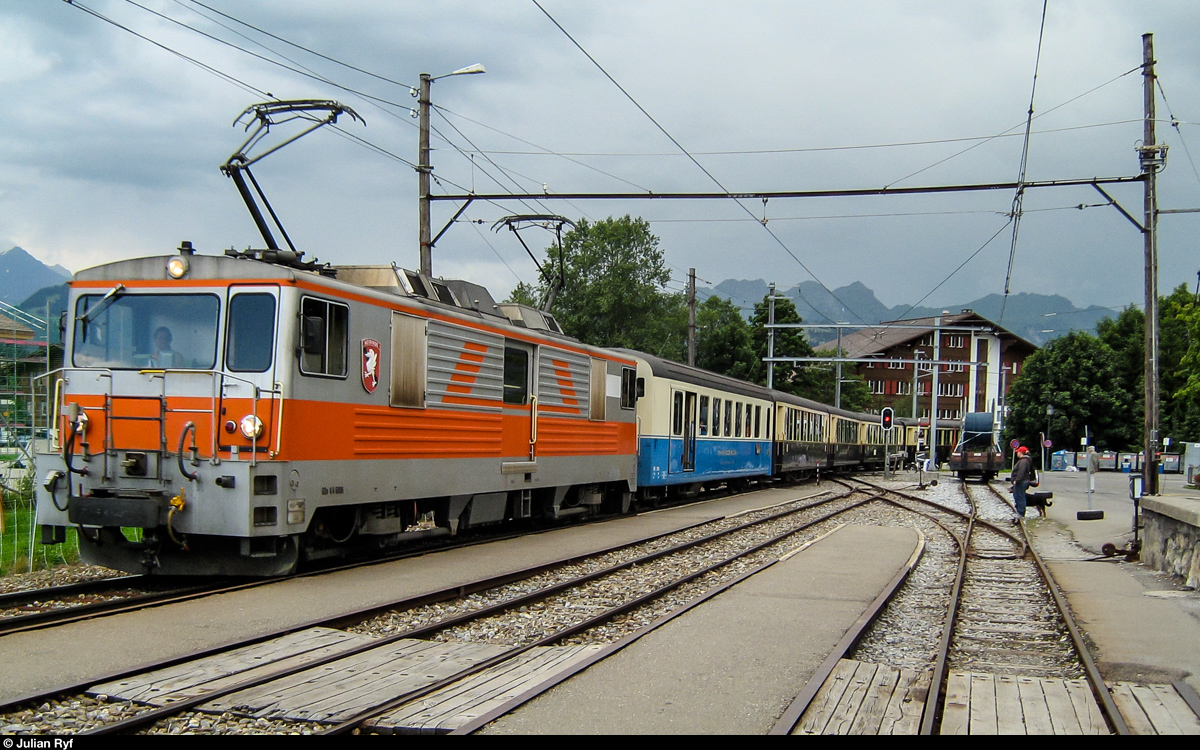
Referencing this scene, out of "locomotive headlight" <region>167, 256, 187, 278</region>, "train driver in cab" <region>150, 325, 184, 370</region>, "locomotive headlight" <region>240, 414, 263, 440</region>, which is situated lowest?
"locomotive headlight" <region>240, 414, 263, 440</region>

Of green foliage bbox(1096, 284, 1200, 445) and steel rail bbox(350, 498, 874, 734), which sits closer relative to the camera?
steel rail bbox(350, 498, 874, 734)

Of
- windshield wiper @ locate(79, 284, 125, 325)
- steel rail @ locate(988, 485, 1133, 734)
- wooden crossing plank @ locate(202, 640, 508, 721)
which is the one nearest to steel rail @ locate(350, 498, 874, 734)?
wooden crossing plank @ locate(202, 640, 508, 721)

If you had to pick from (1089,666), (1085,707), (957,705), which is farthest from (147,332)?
(1089,666)

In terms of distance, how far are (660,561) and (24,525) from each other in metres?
10.3

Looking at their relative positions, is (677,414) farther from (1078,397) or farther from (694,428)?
(1078,397)

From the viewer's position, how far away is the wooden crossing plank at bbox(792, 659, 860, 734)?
5.47 meters

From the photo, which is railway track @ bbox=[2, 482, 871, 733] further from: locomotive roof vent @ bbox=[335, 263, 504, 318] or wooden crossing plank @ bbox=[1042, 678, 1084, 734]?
locomotive roof vent @ bbox=[335, 263, 504, 318]

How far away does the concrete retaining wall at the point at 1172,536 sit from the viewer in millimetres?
11359

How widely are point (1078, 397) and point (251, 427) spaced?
72.2 m

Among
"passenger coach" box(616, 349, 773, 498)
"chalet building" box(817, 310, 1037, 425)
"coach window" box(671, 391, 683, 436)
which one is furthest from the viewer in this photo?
"chalet building" box(817, 310, 1037, 425)

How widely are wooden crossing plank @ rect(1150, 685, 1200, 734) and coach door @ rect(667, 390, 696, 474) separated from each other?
47.4 ft

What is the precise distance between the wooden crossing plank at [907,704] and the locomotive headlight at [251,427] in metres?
5.74

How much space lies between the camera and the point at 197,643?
6.86 m

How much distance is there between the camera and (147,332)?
30.8 ft
